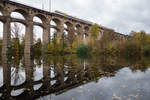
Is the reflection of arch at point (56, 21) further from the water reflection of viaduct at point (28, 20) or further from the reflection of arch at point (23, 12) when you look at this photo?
the reflection of arch at point (23, 12)

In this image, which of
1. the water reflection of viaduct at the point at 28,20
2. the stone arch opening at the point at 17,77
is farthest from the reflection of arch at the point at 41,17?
the stone arch opening at the point at 17,77

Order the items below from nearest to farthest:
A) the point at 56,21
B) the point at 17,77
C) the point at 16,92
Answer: the point at 16,92, the point at 17,77, the point at 56,21

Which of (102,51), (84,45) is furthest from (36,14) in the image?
(102,51)

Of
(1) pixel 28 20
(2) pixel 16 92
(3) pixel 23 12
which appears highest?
(3) pixel 23 12

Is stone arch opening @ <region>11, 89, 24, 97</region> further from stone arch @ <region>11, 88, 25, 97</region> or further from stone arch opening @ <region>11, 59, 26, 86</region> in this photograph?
stone arch opening @ <region>11, 59, 26, 86</region>

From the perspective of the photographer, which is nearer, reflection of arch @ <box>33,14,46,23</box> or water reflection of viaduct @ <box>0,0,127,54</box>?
water reflection of viaduct @ <box>0,0,127,54</box>

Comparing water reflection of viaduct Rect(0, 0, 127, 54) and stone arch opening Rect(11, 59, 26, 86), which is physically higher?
water reflection of viaduct Rect(0, 0, 127, 54)

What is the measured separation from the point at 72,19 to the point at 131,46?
19.9 meters

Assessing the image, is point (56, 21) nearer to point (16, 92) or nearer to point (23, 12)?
point (23, 12)

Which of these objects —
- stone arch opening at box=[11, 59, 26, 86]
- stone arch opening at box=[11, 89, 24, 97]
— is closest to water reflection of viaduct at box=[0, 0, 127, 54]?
stone arch opening at box=[11, 59, 26, 86]

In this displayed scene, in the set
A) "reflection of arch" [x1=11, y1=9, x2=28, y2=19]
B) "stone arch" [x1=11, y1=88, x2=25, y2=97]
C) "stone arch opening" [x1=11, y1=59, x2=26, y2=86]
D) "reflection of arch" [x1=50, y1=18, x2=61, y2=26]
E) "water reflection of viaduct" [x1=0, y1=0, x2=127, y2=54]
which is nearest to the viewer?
"stone arch" [x1=11, y1=88, x2=25, y2=97]

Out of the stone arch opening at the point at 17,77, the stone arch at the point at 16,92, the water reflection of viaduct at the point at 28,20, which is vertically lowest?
the stone arch at the point at 16,92

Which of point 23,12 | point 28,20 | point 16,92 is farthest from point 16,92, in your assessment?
point 23,12

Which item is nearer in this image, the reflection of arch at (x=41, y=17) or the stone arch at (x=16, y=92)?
the stone arch at (x=16, y=92)
